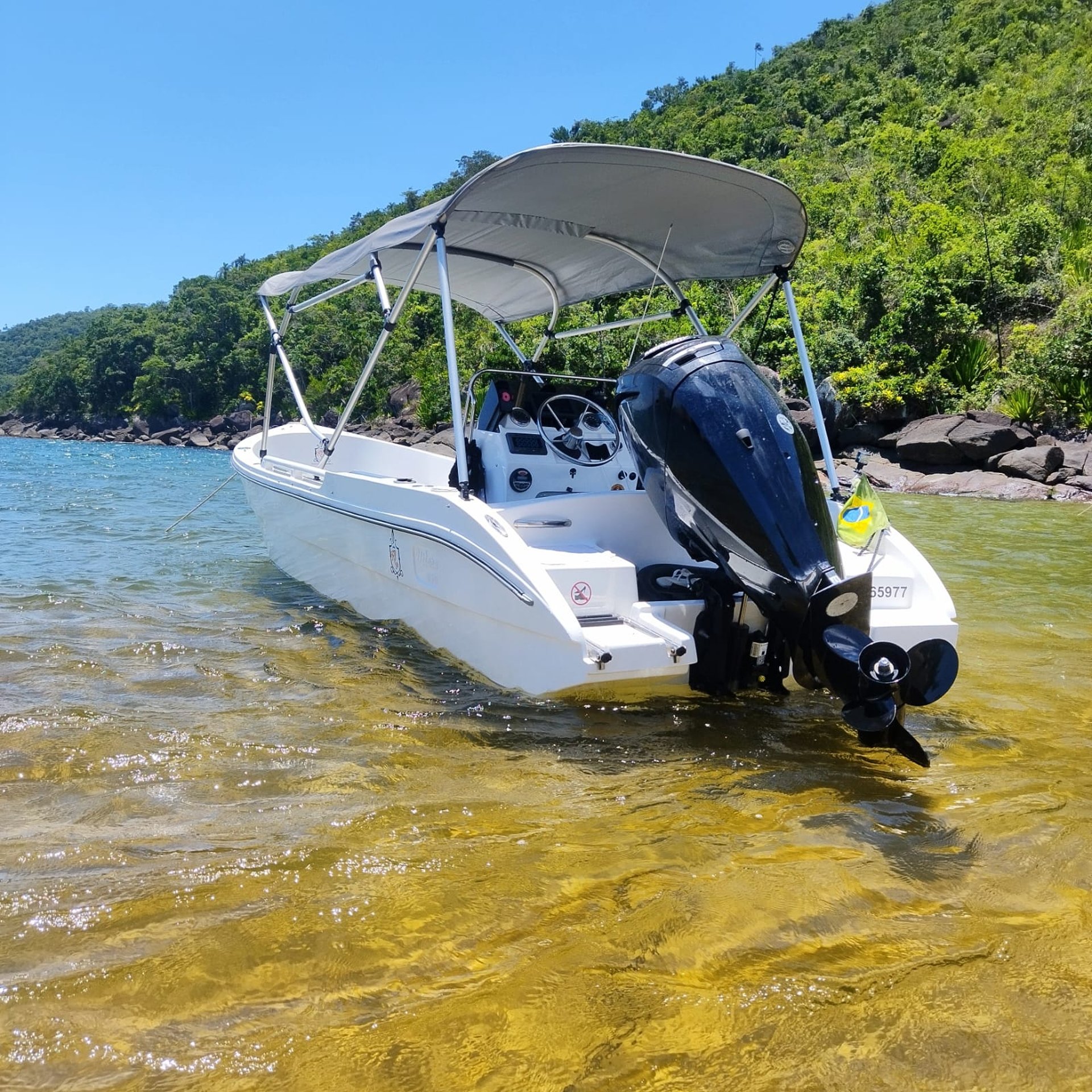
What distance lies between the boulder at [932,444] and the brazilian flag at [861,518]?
15.2 m

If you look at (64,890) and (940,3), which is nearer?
(64,890)

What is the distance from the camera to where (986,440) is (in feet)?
57.5

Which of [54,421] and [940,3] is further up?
[940,3]

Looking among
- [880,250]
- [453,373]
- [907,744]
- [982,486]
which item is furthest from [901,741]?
[880,250]

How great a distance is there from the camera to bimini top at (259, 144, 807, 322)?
4711 mm

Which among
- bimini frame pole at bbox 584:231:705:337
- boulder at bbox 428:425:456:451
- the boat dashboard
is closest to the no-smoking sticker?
the boat dashboard

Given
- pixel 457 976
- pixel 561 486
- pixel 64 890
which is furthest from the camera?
pixel 561 486

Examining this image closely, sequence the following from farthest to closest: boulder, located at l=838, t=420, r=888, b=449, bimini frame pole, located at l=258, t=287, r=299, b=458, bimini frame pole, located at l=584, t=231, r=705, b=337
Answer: boulder, located at l=838, t=420, r=888, b=449
bimini frame pole, located at l=258, t=287, r=299, b=458
bimini frame pole, located at l=584, t=231, r=705, b=337

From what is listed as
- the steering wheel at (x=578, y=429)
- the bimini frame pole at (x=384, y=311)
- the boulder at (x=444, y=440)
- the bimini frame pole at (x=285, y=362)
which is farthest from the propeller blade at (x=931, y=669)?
the boulder at (x=444, y=440)

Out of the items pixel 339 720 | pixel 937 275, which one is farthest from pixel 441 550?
pixel 937 275

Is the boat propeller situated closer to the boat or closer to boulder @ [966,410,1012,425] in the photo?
the boat

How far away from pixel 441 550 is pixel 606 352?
19.9 metres

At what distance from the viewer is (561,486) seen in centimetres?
562

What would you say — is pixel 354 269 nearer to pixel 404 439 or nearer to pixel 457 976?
pixel 457 976
